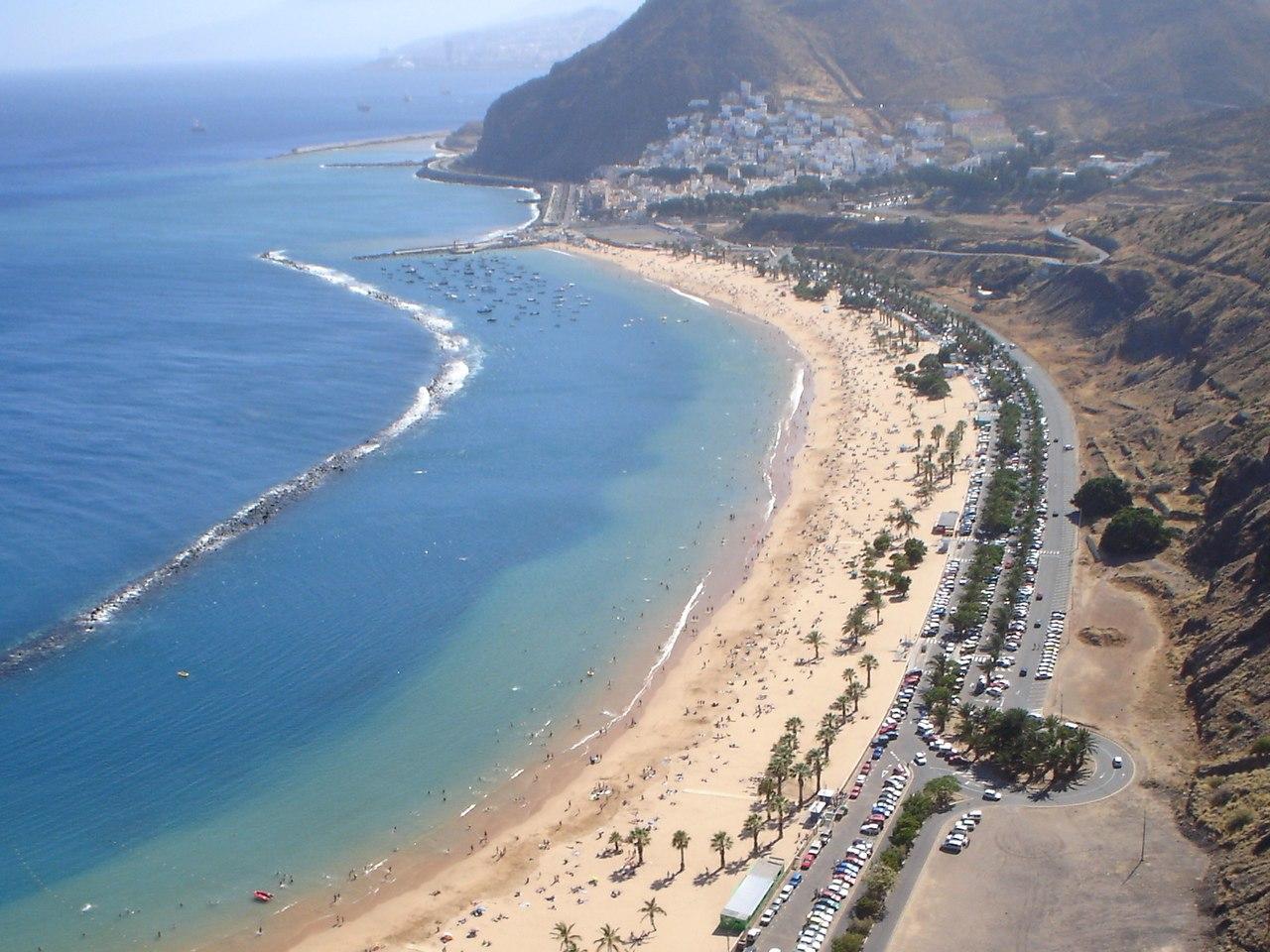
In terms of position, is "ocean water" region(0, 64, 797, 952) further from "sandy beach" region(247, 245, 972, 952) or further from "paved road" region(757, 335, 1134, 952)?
"paved road" region(757, 335, 1134, 952)

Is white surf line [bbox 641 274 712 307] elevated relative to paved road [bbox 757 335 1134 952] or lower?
elevated

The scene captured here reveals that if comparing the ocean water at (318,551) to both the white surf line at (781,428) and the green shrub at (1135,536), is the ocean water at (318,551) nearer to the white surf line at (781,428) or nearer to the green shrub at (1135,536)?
the white surf line at (781,428)

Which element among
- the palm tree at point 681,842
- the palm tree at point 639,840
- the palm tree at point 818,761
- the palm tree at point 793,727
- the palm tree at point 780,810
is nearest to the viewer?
the palm tree at point 681,842

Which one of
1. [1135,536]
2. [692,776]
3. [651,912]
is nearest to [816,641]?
[692,776]

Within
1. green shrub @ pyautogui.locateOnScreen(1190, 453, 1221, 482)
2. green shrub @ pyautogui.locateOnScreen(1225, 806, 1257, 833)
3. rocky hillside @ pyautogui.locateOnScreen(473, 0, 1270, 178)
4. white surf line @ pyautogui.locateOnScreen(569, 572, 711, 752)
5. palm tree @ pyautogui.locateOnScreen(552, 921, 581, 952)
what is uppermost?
rocky hillside @ pyautogui.locateOnScreen(473, 0, 1270, 178)

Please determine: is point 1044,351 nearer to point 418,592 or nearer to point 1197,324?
point 1197,324

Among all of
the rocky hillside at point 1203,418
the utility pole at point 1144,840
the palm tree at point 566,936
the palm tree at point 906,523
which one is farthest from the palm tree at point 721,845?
the palm tree at point 906,523

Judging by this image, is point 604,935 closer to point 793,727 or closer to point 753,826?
point 753,826

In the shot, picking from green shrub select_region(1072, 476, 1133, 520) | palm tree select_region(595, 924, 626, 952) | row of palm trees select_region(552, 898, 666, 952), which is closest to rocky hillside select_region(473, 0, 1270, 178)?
green shrub select_region(1072, 476, 1133, 520)
